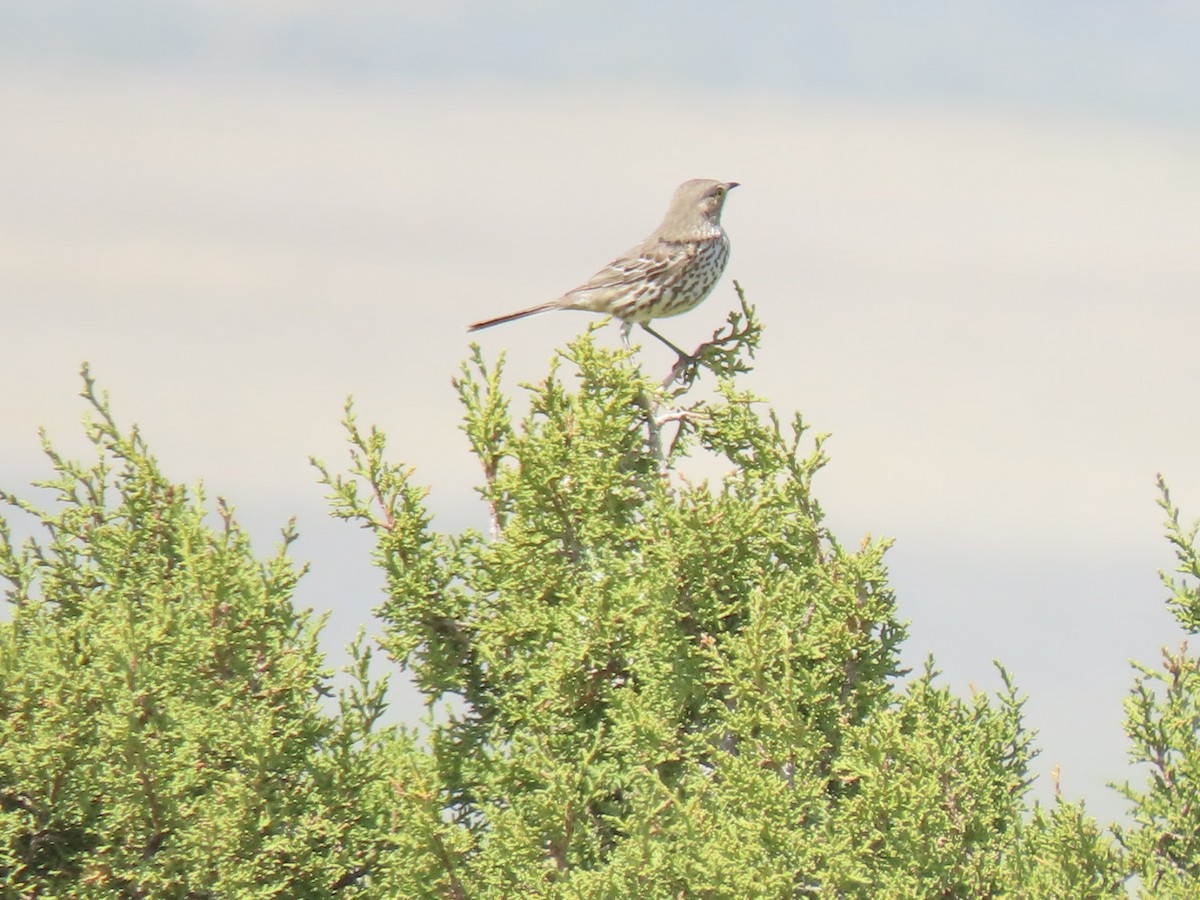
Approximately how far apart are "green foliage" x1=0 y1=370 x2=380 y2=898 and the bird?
6.69 metres

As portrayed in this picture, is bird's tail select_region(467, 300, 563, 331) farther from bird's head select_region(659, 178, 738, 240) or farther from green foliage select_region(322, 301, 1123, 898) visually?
green foliage select_region(322, 301, 1123, 898)

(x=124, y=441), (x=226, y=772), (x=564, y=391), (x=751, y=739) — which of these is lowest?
(x=751, y=739)

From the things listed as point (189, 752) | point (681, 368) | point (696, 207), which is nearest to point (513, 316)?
point (696, 207)

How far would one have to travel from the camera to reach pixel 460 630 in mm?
7195

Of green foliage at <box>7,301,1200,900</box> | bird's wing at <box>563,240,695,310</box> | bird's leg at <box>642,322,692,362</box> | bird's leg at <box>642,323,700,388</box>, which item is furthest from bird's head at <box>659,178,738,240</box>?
green foliage at <box>7,301,1200,900</box>

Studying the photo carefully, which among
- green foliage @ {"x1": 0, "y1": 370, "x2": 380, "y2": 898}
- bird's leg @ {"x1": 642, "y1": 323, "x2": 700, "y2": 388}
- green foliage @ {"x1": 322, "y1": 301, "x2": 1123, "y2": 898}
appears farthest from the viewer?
bird's leg @ {"x1": 642, "y1": 323, "x2": 700, "y2": 388}

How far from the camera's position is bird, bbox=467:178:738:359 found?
46.8 feet

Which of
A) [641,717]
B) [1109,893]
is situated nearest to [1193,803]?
[1109,893]

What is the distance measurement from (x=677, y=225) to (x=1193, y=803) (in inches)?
416

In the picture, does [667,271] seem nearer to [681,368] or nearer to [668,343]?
[668,343]

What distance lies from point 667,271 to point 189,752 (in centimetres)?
886

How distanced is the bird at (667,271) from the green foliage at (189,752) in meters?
6.69

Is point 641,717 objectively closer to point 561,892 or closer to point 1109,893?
point 561,892

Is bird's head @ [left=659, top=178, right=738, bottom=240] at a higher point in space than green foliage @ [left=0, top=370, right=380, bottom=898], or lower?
higher
